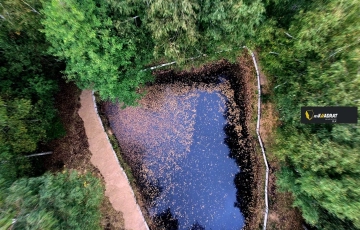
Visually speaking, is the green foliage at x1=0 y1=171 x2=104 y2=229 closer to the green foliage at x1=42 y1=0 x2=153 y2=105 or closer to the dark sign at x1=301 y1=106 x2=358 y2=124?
the green foliage at x1=42 y1=0 x2=153 y2=105

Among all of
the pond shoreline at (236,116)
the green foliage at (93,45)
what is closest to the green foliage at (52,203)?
the pond shoreline at (236,116)

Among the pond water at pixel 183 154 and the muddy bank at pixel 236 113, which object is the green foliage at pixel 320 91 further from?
the pond water at pixel 183 154

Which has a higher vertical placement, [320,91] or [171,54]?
[171,54]

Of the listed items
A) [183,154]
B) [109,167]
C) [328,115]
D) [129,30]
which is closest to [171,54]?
[129,30]

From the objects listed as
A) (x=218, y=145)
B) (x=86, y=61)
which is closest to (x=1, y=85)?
(x=86, y=61)

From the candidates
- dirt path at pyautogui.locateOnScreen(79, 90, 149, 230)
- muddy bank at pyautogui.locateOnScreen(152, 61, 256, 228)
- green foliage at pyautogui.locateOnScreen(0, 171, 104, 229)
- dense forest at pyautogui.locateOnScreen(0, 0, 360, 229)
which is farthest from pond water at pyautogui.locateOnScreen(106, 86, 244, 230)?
green foliage at pyautogui.locateOnScreen(0, 171, 104, 229)

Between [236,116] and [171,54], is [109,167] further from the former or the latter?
[236,116]
